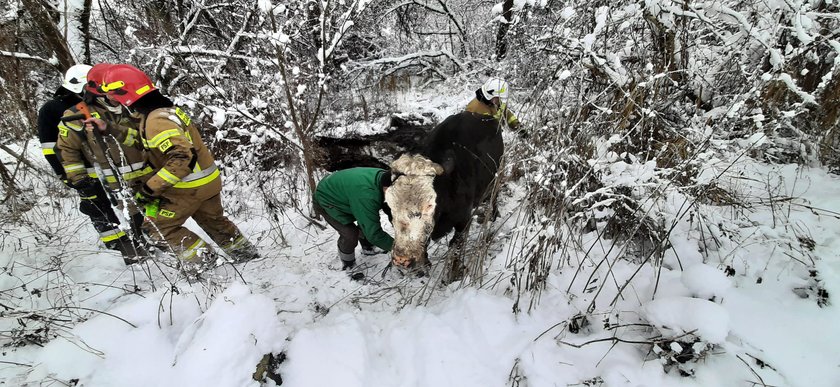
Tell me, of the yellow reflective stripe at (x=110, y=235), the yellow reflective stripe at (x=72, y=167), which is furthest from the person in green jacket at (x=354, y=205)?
the yellow reflective stripe at (x=72, y=167)

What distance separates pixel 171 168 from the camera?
2820 millimetres

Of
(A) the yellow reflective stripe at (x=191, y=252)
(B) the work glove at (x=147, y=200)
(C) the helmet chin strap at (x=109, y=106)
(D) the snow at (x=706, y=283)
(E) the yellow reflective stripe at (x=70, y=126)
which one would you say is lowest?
(A) the yellow reflective stripe at (x=191, y=252)

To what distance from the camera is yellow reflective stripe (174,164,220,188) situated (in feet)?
10.1

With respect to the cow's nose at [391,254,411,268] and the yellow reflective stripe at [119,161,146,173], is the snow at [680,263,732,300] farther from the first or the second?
the yellow reflective stripe at [119,161,146,173]

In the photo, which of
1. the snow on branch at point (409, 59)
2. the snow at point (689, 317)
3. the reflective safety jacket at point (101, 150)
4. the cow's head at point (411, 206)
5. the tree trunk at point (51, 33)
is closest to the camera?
the snow at point (689, 317)

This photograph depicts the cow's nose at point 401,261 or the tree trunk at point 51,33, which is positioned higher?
the tree trunk at point 51,33

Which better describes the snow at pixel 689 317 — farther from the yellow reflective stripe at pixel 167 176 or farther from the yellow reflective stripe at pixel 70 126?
the yellow reflective stripe at pixel 70 126

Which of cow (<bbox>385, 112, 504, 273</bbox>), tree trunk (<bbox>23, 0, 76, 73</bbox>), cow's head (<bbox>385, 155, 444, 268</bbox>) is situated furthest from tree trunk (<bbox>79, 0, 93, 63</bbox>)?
cow's head (<bbox>385, 155, 444, 268</bbox>)

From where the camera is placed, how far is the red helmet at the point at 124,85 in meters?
2.76

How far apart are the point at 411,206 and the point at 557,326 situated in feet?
3.76

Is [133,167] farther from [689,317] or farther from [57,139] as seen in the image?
[689,317]

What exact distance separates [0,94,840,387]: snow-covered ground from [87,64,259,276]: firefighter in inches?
25.2

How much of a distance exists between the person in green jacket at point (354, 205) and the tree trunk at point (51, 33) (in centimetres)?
342

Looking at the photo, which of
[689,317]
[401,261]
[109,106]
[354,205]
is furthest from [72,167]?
[689,317]
